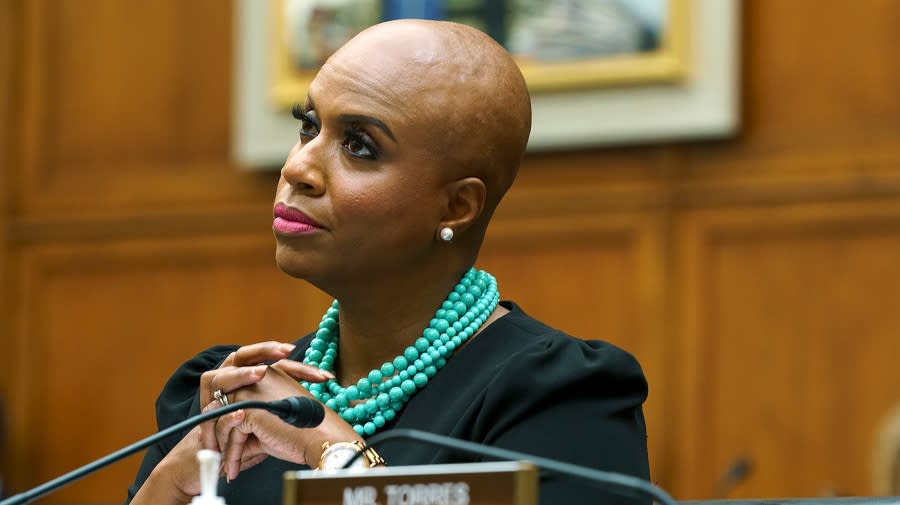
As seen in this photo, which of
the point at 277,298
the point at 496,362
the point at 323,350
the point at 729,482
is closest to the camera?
the point at 496,362

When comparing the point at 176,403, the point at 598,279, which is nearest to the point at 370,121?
the point at 176,403

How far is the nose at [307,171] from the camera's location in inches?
81.6

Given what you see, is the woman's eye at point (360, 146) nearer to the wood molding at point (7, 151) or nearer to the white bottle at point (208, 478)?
the white bottle at point (208, 478)

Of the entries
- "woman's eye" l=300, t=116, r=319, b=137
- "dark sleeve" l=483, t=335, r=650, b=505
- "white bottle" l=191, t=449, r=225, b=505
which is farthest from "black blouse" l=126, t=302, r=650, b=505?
"white bottle" l=191, t=449, r=225, b=505

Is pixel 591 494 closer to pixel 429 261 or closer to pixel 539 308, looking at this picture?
pixel 429 261

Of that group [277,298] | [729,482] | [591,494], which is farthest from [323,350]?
[277,298]

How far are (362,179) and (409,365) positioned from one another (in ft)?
0.87

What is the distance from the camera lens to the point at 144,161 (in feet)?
20.4

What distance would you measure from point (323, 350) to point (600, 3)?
3.28 meters

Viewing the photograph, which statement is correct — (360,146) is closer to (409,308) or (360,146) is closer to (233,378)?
(409,308)

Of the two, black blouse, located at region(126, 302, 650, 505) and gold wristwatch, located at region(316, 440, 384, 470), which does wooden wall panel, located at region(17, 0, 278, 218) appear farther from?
gold wristwatch, located at region(316, 440, 384, 470)

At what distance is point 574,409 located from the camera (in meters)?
1.96

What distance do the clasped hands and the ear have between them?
11.4 inches

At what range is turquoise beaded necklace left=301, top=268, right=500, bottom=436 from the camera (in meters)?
2.12
